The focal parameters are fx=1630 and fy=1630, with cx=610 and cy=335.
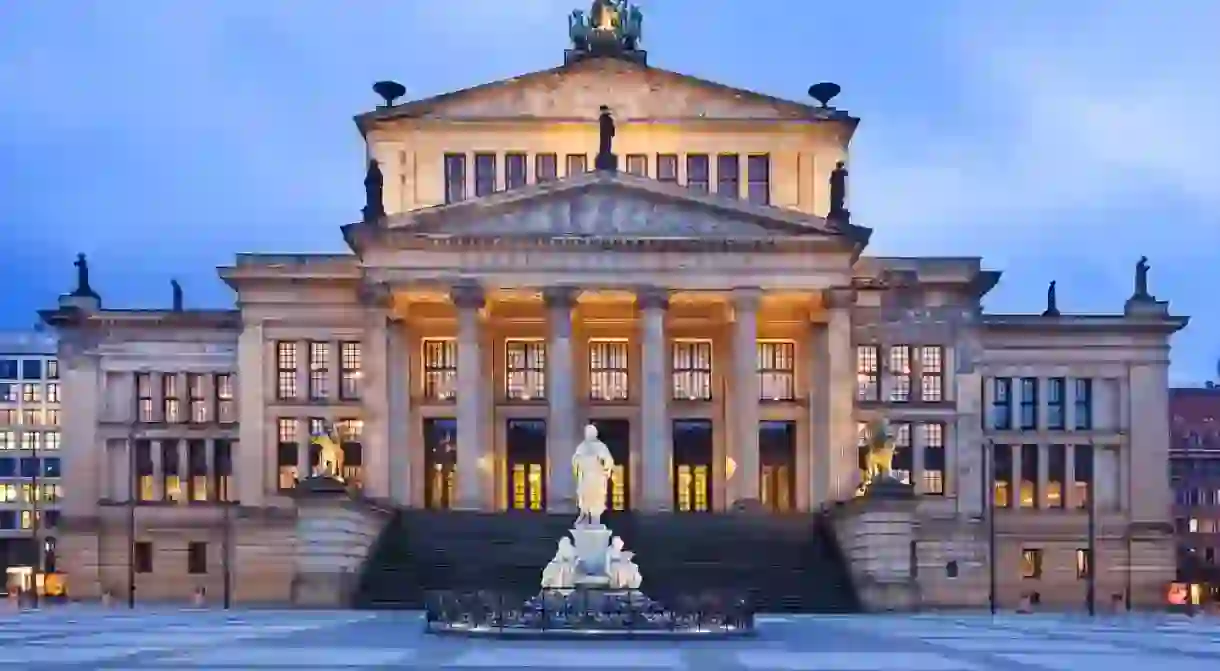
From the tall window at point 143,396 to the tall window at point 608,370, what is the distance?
2396 cm

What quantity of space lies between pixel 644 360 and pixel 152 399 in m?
28.6

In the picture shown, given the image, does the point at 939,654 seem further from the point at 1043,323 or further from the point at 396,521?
the point at 1043,323

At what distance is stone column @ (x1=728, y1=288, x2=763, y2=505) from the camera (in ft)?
248

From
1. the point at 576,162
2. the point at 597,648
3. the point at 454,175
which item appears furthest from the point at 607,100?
the point at 597,648

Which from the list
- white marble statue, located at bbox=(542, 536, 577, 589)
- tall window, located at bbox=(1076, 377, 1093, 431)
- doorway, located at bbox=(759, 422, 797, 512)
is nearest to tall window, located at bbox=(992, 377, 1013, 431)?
tall window, located at bbox=(1076, 377, 1093, 431)

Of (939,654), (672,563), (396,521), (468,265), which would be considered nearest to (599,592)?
(939,654)

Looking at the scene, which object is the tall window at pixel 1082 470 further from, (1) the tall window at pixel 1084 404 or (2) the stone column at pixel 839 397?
(2) the stone column at pixel 839 397

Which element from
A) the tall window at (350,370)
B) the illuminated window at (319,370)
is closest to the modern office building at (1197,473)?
the tall window at (350,370)

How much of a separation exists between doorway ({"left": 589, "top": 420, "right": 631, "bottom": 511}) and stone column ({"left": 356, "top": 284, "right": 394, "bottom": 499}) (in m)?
11.8

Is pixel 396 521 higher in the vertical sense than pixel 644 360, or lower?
lower

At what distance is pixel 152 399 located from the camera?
87.4 meters

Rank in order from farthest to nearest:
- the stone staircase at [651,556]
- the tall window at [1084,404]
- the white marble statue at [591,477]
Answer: the tall window at [1084,404] < the stone staircase at [651,556] < the white marble statue at [591,477]

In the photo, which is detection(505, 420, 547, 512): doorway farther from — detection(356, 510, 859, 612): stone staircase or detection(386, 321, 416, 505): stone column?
detection(356, 510, 859, 612): stone staircase

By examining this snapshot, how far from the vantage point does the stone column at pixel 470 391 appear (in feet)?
246
